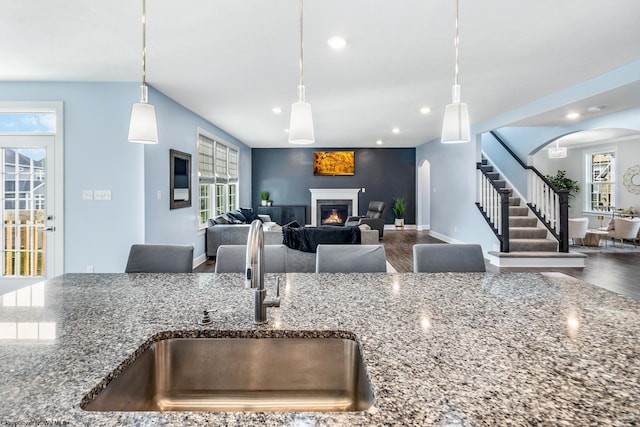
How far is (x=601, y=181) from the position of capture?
9.56 metres

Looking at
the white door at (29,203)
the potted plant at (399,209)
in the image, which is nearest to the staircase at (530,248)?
the potted plant at (399,209)

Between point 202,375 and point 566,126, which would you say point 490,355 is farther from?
point 566,126

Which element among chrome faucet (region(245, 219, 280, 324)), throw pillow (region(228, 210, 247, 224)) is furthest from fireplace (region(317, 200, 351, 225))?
chrome faucet (region(245, 219, 280, 324))

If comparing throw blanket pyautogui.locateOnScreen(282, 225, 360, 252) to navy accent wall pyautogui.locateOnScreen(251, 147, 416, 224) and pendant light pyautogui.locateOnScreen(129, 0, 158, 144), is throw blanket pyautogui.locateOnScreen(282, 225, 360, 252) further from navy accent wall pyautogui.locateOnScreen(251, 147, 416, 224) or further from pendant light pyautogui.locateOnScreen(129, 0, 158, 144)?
navy accent wall pyautogui.locateOnScreen(251, 147, 416, 224)

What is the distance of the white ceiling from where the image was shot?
262 centimetres

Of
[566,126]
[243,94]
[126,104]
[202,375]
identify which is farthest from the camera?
[566,126]

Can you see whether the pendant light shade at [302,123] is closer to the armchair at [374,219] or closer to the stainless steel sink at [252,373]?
the stainless steel sink at [252,373]

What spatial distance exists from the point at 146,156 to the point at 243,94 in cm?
146

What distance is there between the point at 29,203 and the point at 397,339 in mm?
4883

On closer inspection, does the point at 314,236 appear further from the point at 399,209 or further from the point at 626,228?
the point at 626,228

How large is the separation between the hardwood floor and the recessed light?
330 centimetres

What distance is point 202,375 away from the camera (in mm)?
1114

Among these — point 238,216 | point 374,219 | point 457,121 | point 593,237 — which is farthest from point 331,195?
point 457,121

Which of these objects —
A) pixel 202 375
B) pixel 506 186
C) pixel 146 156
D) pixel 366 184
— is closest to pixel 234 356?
pixel 202 375
